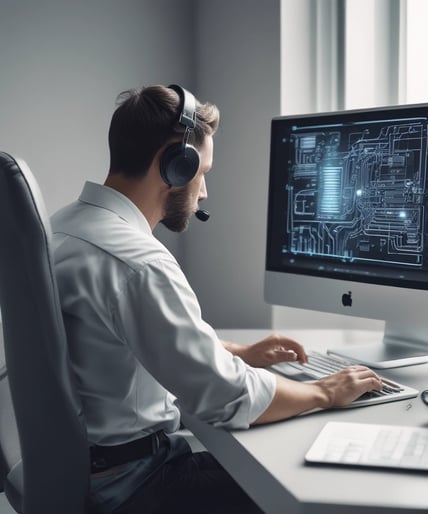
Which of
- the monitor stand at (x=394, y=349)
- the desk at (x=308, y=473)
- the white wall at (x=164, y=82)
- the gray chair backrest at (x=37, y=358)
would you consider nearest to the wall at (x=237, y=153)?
the white wall at (x=164, y=82)

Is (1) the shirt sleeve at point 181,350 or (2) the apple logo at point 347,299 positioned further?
(2) the apple logo at point 347,299

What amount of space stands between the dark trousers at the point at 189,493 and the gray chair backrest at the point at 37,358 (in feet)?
0.41

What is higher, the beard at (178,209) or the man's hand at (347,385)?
the beard at (178,209)

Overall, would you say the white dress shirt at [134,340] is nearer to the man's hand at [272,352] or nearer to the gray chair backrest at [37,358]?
the gray chair backrest at [37,358]

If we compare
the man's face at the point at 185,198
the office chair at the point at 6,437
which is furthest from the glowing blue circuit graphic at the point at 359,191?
the office chair at the point at 6,437

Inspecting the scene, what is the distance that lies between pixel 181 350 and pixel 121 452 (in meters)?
0.25

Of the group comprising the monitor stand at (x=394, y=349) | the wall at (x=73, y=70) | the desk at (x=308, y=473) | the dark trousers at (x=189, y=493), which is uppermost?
the wall at (x=73, y=70)

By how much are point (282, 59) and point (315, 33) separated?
142 millimetres

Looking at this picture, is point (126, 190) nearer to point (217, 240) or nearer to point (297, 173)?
point (297, 173)

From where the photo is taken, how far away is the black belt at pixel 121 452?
113 cm

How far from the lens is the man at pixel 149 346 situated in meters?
1.03

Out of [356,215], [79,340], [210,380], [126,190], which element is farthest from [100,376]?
[356,215]

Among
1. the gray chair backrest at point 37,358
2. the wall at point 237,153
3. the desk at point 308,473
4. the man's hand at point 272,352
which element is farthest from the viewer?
the wall at point 237,153

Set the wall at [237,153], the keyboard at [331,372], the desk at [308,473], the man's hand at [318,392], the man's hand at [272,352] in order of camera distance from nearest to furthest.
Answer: the desk at [308,473] < the man's hand at [318,392] < the keyboard at [331,372] < the man's hand at [272,352] < the wall at [237,153]
